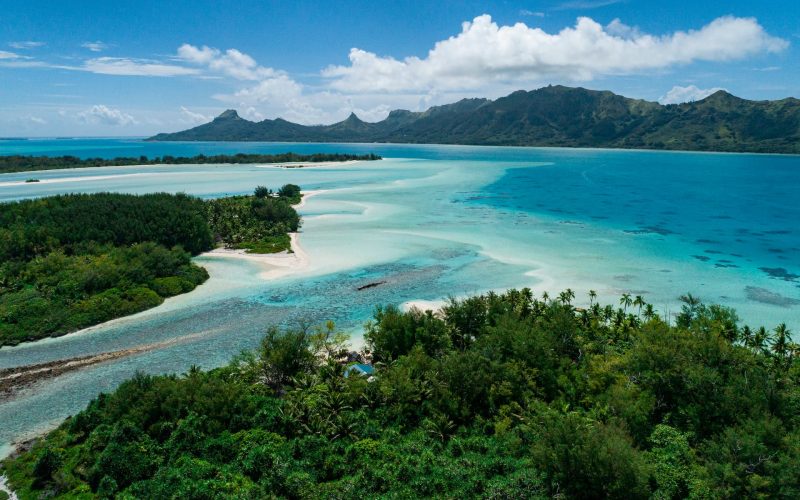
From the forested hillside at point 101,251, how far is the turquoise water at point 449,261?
2485 mm

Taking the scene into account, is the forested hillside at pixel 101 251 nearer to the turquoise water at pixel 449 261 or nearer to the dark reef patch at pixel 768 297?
the turquoise water at pixel 449 261

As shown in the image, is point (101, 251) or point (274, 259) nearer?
point (101, 251)

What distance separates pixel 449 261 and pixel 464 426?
130ft

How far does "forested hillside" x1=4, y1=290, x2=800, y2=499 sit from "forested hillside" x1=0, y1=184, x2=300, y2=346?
1993 cm

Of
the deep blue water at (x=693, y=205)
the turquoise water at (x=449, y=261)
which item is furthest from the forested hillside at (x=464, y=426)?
the deep blue water at (x=693, y=205)

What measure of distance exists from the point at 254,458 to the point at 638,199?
414ft

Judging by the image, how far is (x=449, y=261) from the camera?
66500 millimetres

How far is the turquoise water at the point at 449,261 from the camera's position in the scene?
40.4 meters

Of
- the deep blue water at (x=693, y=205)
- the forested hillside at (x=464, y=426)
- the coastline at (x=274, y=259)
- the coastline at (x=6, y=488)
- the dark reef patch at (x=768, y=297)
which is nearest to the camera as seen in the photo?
the forested hillside at (x=464, y=426)

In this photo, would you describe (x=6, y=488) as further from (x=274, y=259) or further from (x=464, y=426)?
(x=274, y=259)

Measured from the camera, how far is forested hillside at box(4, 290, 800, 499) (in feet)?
71.2

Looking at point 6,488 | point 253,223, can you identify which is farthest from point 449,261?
point 6,488

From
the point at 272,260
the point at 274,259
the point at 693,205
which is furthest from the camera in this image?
the point at 693,205

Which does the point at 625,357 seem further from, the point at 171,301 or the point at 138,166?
the point at 138,166
